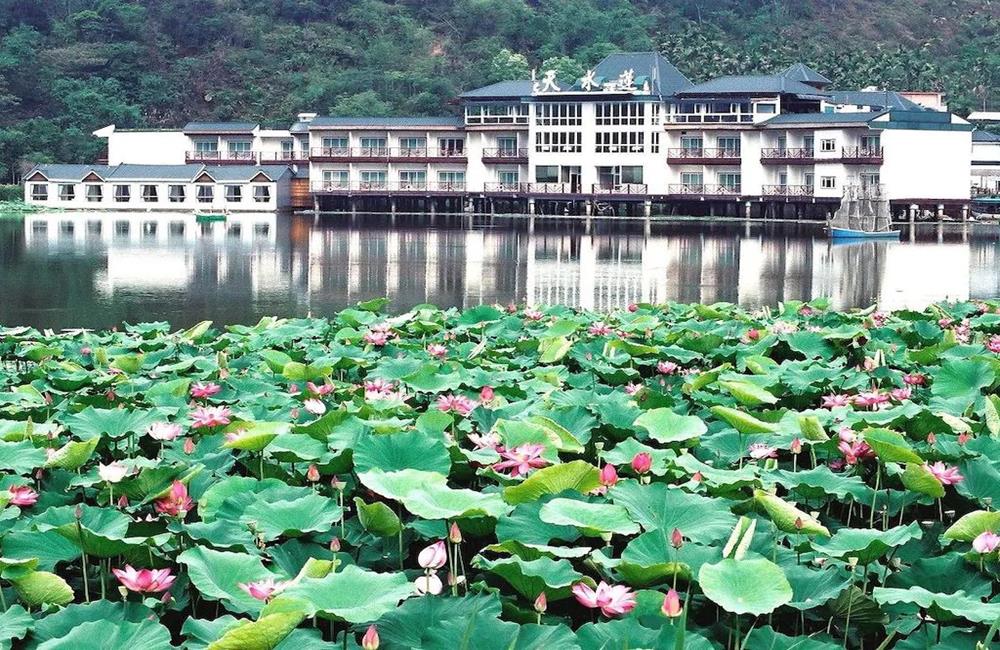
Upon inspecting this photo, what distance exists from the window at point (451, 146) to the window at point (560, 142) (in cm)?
381

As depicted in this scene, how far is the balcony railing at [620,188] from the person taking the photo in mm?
52156

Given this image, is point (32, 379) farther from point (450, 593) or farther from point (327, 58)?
point (327, 58)

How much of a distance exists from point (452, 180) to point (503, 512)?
53476mm

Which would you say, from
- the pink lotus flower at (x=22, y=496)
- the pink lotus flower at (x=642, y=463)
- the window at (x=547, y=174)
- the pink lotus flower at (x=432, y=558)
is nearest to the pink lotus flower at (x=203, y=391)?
the pink lotus flower at (x=22, y=496)

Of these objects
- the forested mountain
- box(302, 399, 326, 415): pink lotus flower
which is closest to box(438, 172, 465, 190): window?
the forested mountain

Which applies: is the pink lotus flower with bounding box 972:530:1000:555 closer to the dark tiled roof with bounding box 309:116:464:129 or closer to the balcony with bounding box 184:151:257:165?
the dark tiled roof with bounding box 309:116:464:129

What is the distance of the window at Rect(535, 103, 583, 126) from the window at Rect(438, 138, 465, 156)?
4045mm

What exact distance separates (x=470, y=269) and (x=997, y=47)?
53.9m

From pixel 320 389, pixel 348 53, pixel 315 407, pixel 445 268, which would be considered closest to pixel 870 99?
pixel 348 53

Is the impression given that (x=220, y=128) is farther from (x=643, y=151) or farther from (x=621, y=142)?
(x=643, y=151)

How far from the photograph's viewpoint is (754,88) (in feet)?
167

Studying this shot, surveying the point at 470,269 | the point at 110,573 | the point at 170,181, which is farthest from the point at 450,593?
the point at 170,181

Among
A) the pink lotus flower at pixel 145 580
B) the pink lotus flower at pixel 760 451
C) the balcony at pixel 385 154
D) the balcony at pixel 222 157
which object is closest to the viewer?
the pink lotus flower at pixel 145 580

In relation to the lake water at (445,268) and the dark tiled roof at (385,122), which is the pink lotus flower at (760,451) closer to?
the lake water at (445,268)
